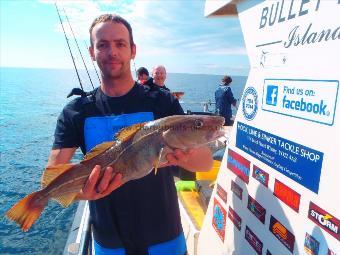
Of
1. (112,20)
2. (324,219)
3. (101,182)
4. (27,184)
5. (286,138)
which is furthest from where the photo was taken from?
(27,184)

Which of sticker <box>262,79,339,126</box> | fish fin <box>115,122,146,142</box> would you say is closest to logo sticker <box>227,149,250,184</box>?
sticker <box>262,79,339,126</box>

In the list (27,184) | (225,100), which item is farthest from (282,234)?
(27,184)

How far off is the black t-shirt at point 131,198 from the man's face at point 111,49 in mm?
287

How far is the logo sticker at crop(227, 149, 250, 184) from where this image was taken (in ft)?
11.1

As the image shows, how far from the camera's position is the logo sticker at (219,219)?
12.9 feet

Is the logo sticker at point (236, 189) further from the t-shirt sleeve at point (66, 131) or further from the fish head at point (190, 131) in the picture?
the t-shirt sleeve at point (66, 131)

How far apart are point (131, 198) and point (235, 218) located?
1223 millimetres

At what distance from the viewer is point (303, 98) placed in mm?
2506

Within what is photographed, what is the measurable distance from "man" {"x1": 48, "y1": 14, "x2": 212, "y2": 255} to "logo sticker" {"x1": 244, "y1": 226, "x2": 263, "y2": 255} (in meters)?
0.76

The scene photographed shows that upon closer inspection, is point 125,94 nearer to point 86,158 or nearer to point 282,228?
point 86,158

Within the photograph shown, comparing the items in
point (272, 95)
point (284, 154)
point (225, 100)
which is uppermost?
point (272, 95)

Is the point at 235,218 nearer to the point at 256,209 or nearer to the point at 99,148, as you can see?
the point at 256,209

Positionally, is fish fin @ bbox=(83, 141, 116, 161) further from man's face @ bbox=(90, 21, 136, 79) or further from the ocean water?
the ocean water

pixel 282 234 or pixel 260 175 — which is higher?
pixel 260 175
